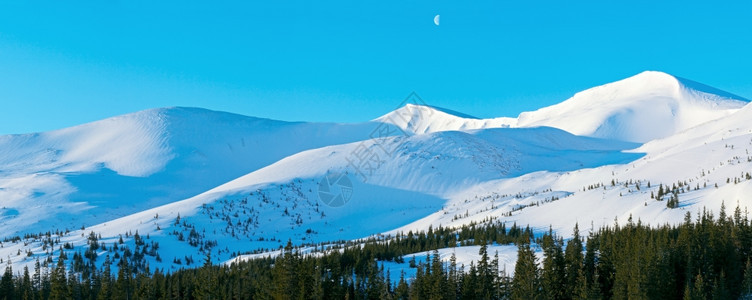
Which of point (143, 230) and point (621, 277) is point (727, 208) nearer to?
point (621, 277)

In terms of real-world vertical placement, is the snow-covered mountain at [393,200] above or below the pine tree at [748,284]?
above

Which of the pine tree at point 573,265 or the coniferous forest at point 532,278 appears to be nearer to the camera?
the coniferous forest at point 532,278

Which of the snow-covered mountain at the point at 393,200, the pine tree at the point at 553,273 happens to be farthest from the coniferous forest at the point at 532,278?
the snow-covered mountain at the point at 393,200

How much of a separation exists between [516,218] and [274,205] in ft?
209

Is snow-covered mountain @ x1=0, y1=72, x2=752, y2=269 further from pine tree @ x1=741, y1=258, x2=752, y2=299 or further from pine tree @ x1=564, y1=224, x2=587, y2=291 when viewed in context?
pine tree @ x1=564, y1=224, x2=587, y2=291

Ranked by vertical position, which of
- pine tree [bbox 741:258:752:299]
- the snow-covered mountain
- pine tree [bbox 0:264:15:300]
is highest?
the snow-covered mountain

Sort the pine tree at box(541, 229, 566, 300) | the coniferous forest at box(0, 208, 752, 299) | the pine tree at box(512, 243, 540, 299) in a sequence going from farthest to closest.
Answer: the pine tree at box(541, 229, 566, 300) → the coniferous forest at box(0, 208, 752, 299) → the pine tree at box(512, 243, 540, 299)

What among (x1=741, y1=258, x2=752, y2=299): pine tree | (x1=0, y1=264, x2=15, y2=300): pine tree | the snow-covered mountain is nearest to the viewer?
(x1=741, y1=258, x2=752, y2=299): pine tree

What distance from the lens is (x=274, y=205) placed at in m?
147

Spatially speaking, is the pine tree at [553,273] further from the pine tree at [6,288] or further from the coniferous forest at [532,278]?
the pine tree at [6,288]

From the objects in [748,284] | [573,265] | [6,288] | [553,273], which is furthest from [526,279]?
[6,288]

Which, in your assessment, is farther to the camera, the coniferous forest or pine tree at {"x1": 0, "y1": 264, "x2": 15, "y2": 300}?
pine tree at {"x1": 0, "y1": 264, "x2": 15, "y2": 300}

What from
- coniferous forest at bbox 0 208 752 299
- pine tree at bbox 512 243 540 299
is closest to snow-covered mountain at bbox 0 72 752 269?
coniferous forest at bbox 0 208 752 299

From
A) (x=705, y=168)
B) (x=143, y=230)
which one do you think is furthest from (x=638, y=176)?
(x=143, y=230)
